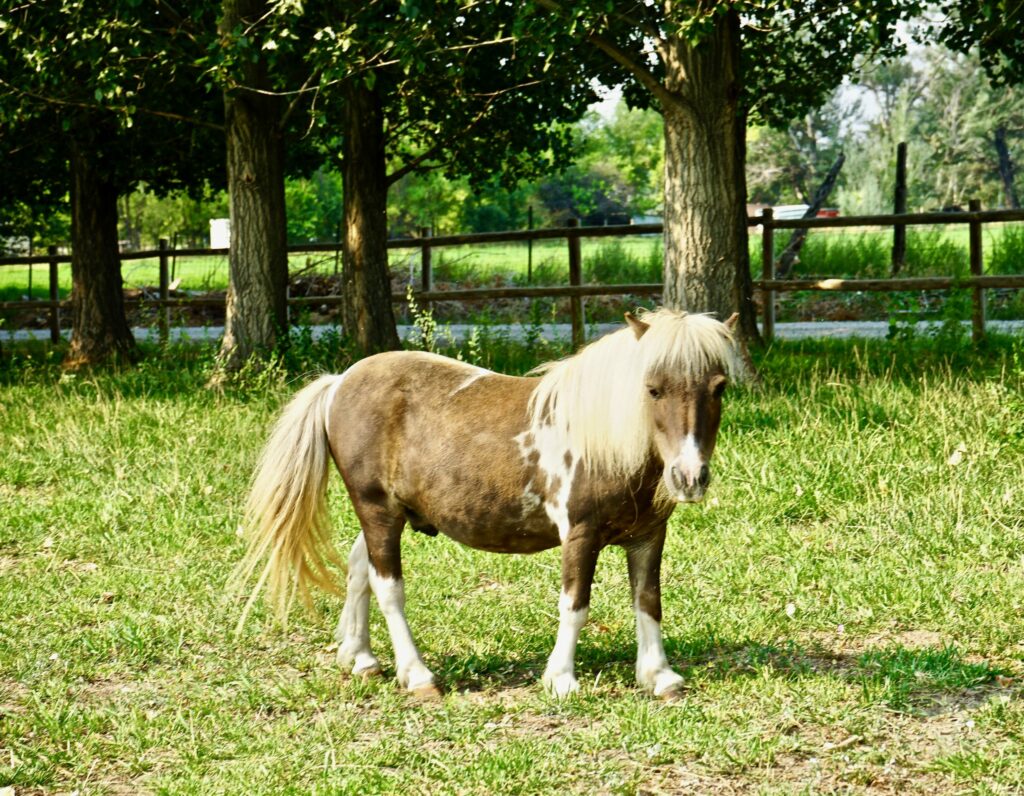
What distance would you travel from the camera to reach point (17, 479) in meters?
8.80

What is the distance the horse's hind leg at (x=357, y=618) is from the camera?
5.20 m

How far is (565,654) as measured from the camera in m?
4.75

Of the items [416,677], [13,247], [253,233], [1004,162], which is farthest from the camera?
[1004,162]

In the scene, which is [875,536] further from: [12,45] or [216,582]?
[12,45]

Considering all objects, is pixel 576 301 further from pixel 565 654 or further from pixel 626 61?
pixel 565 654

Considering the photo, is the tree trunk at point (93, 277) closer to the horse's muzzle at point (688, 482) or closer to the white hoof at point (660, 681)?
the white hoof at point (660, 681)

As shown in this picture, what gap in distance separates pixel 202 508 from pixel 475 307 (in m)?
16.0

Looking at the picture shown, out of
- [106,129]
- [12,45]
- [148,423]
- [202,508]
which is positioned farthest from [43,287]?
[202,508]

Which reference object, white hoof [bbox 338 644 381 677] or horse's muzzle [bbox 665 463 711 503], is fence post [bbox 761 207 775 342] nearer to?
white hoof [bbox 338 644 381 677]

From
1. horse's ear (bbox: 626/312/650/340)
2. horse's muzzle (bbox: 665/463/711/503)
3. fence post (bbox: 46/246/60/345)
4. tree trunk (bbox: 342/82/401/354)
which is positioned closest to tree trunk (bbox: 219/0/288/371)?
tree trunk (bbox: 342/82/401/354)

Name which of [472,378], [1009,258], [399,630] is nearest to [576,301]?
[1009,258]

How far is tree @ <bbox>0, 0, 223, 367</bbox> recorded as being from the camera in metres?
11.5

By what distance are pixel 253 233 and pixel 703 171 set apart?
505 centimetres

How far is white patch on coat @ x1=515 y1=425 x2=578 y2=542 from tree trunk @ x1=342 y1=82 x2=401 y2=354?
993 cm
